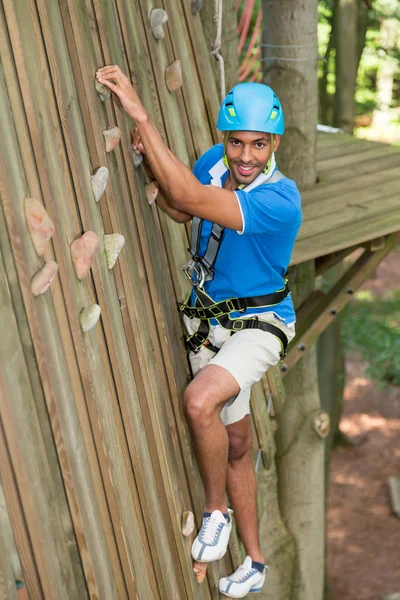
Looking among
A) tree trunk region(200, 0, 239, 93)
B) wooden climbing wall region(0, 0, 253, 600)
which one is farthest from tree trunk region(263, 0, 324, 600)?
wooden climbing wall region(0, 0, 253, 600)

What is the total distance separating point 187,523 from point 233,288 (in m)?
0.90

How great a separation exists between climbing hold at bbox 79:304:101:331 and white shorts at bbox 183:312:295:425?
2.41 feet

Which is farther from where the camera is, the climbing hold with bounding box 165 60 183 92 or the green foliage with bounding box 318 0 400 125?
the green foliage with bounding box 318 0 400 125

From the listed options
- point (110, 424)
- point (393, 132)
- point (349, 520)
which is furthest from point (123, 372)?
point (393, 132)

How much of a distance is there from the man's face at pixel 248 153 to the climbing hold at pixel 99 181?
540 millimetres

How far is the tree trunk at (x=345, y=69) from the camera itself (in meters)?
8.17

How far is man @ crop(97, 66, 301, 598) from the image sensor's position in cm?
289

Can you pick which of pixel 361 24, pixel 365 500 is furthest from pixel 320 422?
pixel 361 24

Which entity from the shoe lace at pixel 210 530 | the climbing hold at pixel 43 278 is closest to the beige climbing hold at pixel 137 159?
the climbing hold at pixel 43 278

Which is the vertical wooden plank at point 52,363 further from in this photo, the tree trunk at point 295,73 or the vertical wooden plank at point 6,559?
the tree trunk at point 295,73

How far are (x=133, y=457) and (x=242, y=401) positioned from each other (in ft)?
2.23

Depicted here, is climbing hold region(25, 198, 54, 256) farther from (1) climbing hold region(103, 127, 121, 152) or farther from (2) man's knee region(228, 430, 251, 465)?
(2) man's knee region(228, 430, 251, 465)

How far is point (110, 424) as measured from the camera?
2.65 m

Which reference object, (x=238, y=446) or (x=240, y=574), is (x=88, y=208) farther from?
(x=240, y=574)
